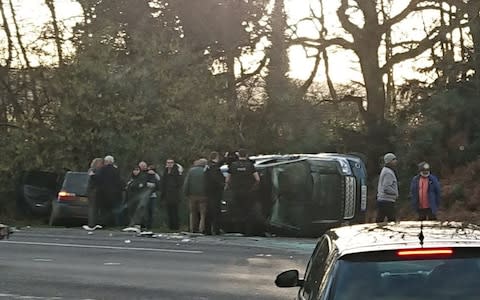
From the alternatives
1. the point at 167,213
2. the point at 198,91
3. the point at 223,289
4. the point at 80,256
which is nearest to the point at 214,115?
the point at 198,91

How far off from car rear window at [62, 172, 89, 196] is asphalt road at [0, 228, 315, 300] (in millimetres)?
2160

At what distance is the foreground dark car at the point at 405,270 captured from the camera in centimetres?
569

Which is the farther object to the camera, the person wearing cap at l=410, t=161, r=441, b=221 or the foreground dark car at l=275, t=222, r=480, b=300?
the person wearing cap at l=410, t=161, r=441, b=221

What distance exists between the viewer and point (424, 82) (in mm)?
35344

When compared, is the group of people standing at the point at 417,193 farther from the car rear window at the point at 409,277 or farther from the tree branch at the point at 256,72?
the tree branch at the point at 256,72

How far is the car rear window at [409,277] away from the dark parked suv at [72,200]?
18.9 meters

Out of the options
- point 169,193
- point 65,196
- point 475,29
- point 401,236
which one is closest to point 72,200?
point 65,196

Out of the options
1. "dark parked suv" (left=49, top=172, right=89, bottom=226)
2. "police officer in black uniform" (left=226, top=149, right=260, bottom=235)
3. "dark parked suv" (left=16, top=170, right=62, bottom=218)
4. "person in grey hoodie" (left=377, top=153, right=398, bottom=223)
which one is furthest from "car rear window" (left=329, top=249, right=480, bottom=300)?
"dark parked suv" (left=16, top=170, right=62, bottom=218)

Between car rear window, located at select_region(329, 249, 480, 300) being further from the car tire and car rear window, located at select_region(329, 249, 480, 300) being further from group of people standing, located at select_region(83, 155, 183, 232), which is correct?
the car tire

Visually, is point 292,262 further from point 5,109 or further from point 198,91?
point 5,109

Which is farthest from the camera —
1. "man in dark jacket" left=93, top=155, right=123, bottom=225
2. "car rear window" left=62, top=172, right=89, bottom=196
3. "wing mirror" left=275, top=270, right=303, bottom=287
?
"car rear window" left=62, top=172, right=89, bottom=196

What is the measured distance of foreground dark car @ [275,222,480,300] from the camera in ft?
18.7

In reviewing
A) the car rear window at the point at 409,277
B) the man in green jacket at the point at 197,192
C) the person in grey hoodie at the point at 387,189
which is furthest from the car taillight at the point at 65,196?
the car rear window at the point at 409,277

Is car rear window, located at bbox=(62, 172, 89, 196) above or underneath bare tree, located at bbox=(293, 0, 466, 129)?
underneath
